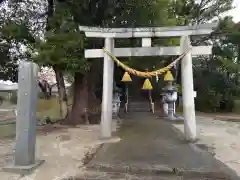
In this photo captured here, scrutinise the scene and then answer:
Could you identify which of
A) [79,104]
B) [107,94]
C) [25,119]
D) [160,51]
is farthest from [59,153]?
[79,104]

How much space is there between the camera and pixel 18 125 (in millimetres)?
6219

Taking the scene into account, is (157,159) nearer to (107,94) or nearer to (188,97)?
(188,97)

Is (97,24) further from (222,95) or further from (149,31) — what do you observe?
(222,95)

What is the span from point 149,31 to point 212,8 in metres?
15.9

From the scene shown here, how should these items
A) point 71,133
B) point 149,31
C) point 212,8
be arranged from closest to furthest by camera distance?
point 149,31 → point 71,133 → point 212,8

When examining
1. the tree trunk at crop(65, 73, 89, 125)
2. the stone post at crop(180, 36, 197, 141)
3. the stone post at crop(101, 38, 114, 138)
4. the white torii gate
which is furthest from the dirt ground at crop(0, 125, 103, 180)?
the tree trunk at crop(65, 73, 89, 125)

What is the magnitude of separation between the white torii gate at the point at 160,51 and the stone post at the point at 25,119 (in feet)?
11.8

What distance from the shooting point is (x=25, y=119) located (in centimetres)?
619

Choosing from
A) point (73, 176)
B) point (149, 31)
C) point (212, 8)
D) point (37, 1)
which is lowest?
point (73, 176)

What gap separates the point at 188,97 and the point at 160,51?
66.1 inches

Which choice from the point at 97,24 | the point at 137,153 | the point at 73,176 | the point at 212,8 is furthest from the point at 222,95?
the point at 73,176

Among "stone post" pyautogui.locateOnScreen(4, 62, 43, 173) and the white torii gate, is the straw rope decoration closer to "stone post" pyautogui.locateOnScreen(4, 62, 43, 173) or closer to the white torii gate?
the white torii gate

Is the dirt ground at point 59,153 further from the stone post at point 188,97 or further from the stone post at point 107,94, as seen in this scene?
the stone post at point 188,97

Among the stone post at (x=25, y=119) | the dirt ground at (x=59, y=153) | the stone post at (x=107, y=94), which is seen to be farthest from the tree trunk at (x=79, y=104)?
the stone post at (x=25, y=119)
